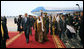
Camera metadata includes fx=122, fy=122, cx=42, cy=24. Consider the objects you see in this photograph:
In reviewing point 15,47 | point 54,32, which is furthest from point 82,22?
point 54,32

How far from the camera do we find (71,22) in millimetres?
7137

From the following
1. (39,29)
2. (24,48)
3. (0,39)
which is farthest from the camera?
(39,29)

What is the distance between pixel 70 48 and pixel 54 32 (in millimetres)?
3516

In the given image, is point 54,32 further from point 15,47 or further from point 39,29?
point 15,47

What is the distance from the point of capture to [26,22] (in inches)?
249

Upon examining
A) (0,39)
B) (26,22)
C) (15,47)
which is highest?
(26,22)

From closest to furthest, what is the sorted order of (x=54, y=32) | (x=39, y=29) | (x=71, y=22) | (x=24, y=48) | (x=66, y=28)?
(x=24, y=48), (x=39, y=29), (x=66, y=28), (x=71, y=22), (x=54, y=32)

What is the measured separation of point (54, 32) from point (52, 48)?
3.49 m

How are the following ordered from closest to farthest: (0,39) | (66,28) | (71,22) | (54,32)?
(0,39) → (66,28) → (71,22) → (54,32)

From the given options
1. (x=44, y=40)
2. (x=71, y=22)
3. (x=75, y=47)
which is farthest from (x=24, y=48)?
(x=71, y=22)

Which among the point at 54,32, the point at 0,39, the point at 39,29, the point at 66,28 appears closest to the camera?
the point at 0,39

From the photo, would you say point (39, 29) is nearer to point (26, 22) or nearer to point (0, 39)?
point (26, 22)

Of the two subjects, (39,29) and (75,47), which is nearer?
(75,47)

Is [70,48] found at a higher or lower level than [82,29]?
lower
